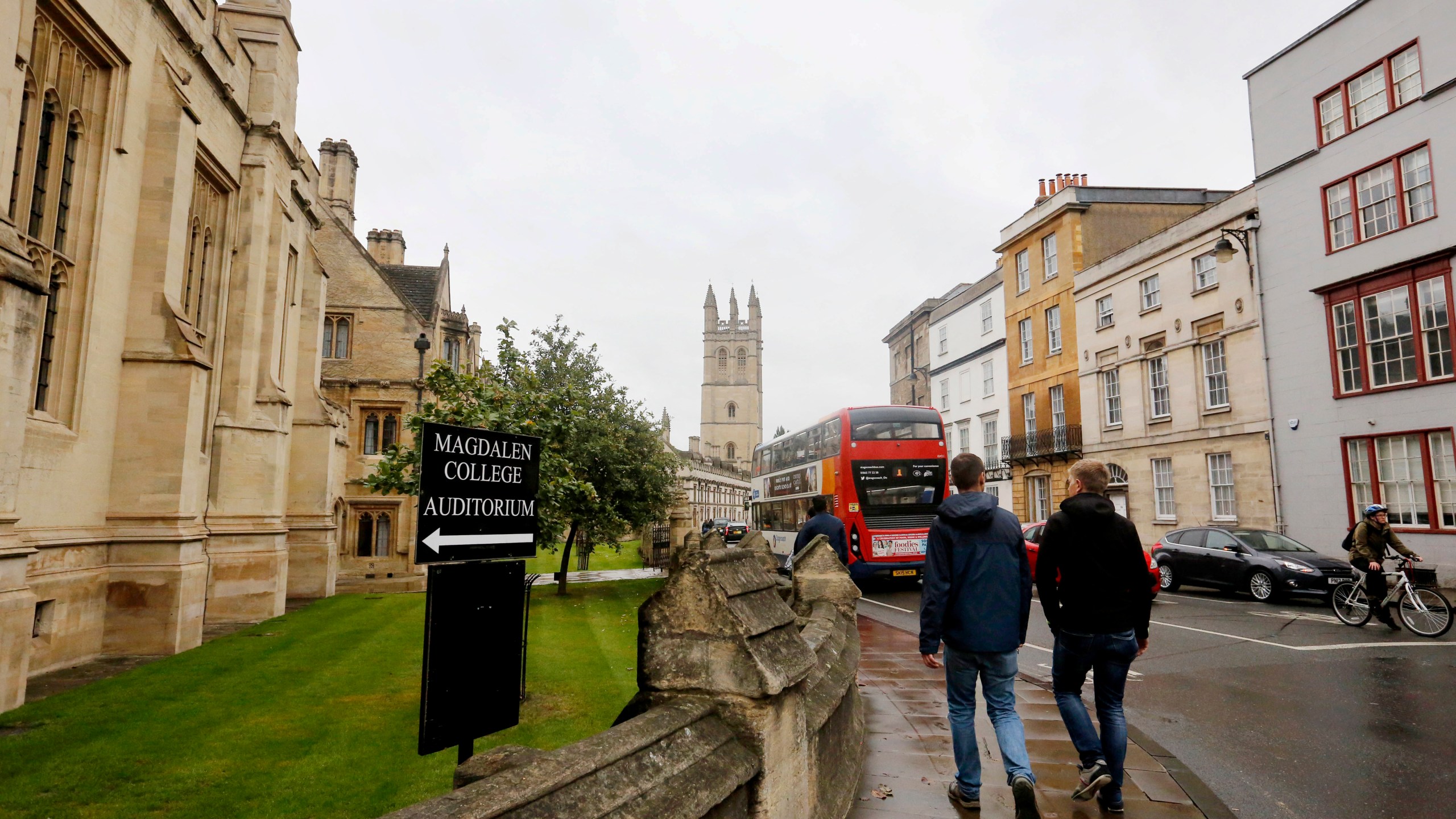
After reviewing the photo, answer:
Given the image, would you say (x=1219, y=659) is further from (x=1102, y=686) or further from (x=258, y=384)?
(x=258, y=384)

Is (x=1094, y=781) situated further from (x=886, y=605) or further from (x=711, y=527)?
(x=886, y=605)

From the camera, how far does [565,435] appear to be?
44.7 ft

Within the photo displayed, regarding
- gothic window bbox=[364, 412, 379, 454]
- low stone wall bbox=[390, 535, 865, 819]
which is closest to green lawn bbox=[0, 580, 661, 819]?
low stone wall bbox=[390, 535, 865, 819]

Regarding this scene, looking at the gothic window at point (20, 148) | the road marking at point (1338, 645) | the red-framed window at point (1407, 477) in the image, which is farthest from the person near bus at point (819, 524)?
the red-framed window at point (1407, 477)

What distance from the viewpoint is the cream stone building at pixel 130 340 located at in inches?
316

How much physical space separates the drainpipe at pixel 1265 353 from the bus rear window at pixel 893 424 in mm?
9023

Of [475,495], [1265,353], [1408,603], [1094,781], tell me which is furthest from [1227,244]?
[475,495]

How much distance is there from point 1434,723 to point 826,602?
5.13 metres

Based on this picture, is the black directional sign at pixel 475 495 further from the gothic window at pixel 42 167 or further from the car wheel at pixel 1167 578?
the car wheel at pixel 1167 578

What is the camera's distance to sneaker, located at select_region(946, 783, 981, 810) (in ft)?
14.1

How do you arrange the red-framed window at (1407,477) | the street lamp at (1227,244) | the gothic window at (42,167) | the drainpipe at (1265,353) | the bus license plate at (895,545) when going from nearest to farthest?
the gothic window at (42,167) < the red-framed window at (1407,477) < the street lamp at (1227,244) < the bus license plate at (895,545) < the drainpipe at (1265,353)

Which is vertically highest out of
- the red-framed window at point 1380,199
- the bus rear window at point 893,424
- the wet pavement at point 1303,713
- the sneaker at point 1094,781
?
the red-framed window at point 1380,199

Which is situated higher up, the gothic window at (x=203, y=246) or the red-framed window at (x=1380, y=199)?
the red-framed window at (x=1380, y=199)

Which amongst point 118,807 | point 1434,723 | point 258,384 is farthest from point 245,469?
point 1434,723
